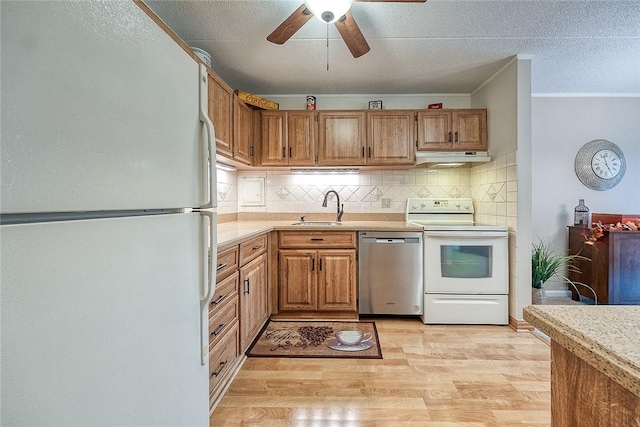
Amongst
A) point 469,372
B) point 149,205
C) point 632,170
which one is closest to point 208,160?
point 149,205

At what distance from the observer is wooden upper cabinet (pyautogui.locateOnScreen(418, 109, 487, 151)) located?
317 centimetres

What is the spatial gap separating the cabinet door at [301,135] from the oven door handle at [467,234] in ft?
4.56

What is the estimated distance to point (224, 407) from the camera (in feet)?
5.46

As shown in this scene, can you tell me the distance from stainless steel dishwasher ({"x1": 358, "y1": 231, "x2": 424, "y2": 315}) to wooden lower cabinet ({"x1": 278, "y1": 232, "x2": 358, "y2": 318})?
102 mm

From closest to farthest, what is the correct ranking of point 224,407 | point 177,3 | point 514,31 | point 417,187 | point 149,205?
point 149,205 → point 224,407 → point 177,3 → point 514,31 → point 417,187

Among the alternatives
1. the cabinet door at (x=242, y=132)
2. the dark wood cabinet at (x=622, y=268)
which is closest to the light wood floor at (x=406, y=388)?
the dark wood cabinet at (x=622, y=268)

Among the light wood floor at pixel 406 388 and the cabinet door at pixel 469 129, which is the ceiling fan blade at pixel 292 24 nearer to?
the cabinet door at pixel 469 129

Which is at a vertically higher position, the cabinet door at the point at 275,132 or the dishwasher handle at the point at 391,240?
the cabinet door at the point at 275,132

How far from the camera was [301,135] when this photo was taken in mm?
3252

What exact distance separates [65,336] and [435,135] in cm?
326

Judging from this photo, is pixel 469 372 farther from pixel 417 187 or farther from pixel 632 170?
pixel 632 170

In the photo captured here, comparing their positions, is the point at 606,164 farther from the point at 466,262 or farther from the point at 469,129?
the point at 466,262

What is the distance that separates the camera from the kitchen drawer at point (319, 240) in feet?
9.61

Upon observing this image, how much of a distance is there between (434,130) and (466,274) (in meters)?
1.44
